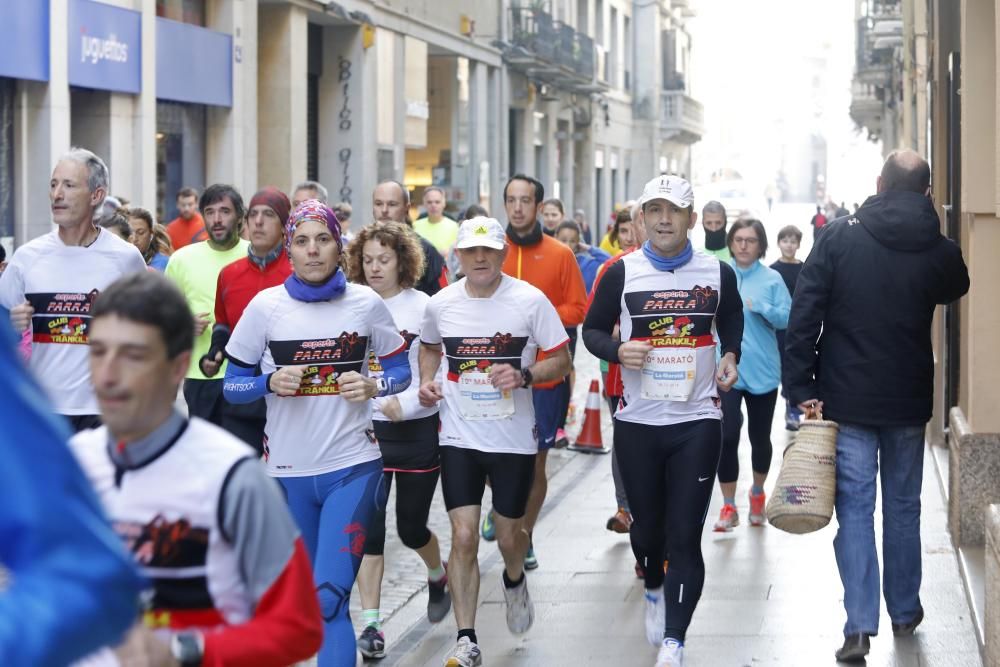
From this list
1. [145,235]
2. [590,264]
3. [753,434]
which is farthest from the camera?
[590,264]

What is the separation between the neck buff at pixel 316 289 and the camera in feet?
19.7

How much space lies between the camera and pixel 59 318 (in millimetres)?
6668

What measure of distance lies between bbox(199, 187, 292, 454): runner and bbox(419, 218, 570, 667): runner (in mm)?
810

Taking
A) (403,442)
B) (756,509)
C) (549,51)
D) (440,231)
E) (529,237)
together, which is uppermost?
(549,51)

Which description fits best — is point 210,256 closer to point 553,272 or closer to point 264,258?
point 264,258

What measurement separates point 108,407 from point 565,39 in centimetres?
4252

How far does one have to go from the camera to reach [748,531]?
9.86 meters

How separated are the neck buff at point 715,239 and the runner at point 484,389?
5422 millimetres

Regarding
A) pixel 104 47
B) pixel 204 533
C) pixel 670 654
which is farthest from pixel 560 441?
pixel 204 533

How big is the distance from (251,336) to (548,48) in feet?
119

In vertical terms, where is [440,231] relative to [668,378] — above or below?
above

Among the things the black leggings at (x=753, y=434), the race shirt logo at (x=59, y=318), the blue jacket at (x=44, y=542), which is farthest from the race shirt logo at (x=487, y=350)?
the blue jacket at (x=44, y=542)

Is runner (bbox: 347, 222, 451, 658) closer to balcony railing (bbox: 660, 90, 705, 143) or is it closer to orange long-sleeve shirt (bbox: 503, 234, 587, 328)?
orange long-sleeve shirt (bbox: 503, 234, 587, 328)

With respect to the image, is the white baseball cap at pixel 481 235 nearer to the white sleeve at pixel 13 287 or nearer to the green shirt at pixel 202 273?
the green shirt at pixel 202 273
